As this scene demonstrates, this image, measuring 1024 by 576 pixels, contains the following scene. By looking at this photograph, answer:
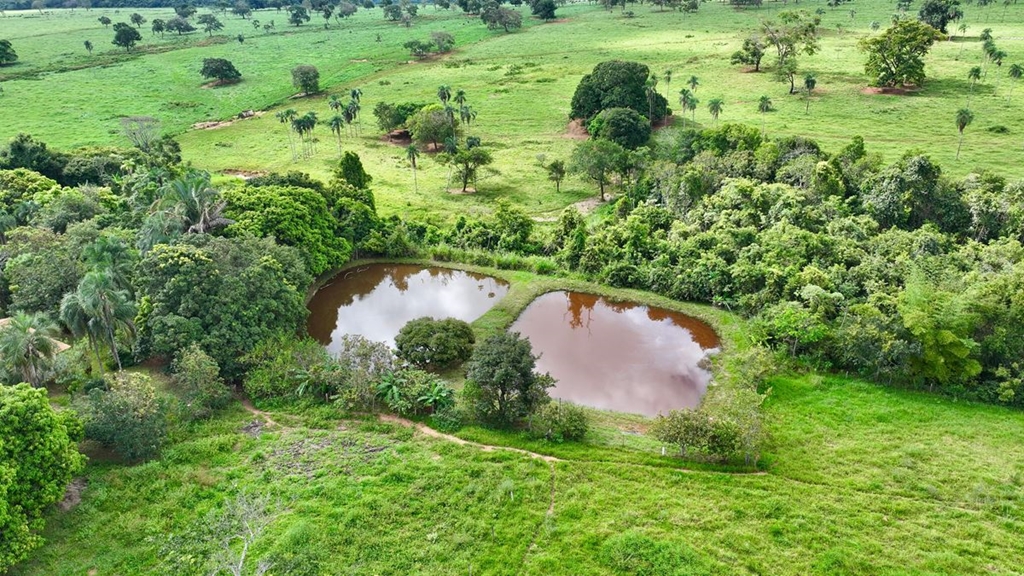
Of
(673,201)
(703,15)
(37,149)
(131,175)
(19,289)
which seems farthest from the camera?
(703,15)

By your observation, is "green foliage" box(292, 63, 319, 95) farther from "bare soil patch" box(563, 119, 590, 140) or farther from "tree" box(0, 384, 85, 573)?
"tree" box(0, 384, 85, 573)

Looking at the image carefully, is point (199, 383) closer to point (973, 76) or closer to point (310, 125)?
point (310, 125)

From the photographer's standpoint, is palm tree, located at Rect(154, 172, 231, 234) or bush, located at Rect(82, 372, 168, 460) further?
palm tree, located at Rect(154, 172, 231, 234)

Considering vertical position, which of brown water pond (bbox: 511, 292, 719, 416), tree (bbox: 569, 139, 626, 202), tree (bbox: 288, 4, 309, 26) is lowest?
brown water pond (bbox: 511, 292, 719, 416)

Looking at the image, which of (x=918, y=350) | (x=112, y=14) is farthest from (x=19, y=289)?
(x=112, y=14)

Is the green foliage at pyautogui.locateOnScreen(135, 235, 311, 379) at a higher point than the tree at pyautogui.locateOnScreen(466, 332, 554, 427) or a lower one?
higher

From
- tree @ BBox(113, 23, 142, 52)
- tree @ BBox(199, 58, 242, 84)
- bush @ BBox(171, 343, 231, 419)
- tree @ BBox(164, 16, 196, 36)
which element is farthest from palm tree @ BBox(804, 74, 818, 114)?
tree @ BBox(164, 16, 196, 36)

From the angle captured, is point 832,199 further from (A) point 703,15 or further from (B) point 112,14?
(B) point 112,14
